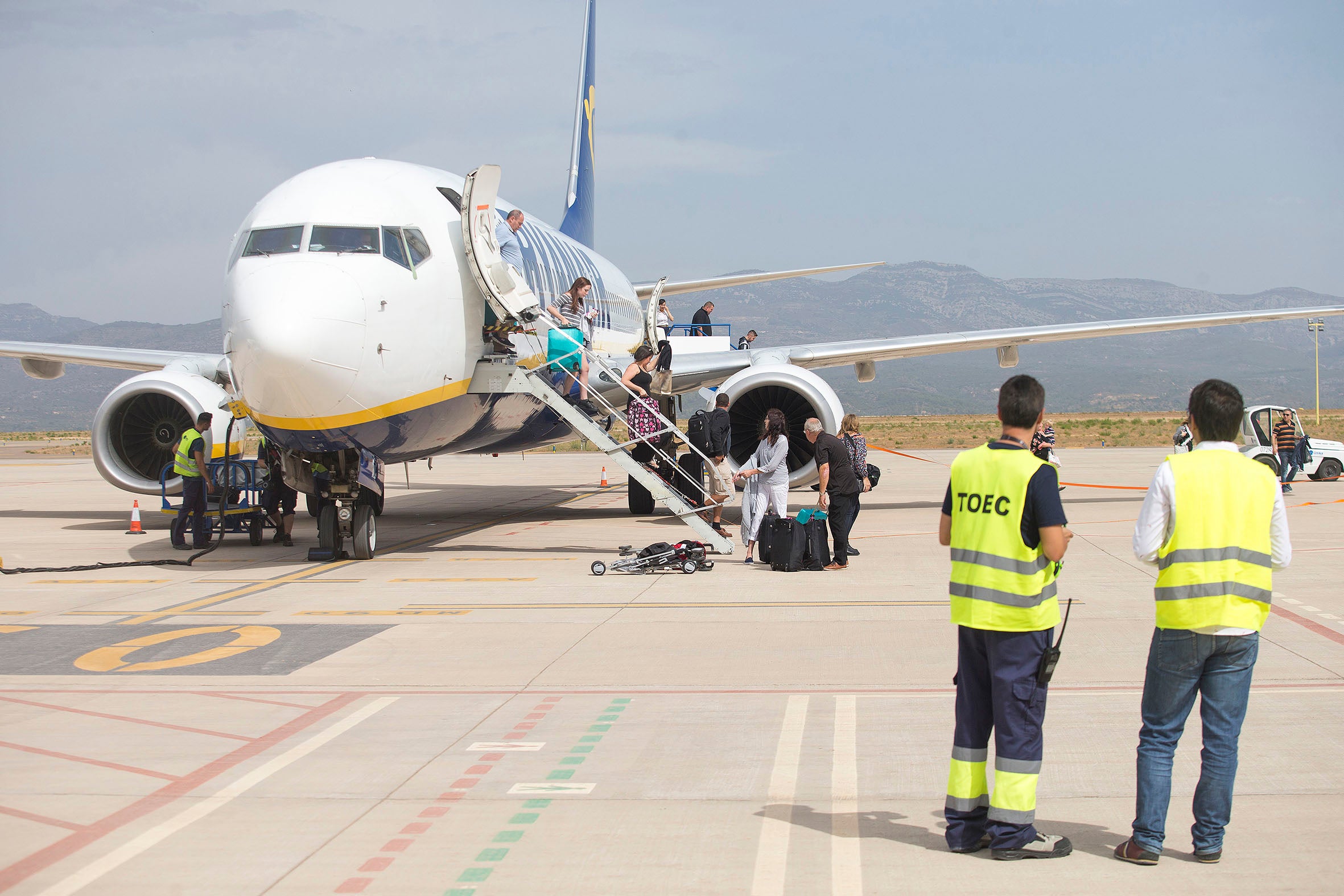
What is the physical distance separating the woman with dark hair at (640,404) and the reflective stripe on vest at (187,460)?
5.65m

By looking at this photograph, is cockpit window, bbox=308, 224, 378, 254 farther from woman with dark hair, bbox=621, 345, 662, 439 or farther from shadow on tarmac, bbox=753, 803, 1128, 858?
shadow on tarmac, bbox=753, 803, 1128, 858

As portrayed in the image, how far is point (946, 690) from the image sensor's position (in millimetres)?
7070

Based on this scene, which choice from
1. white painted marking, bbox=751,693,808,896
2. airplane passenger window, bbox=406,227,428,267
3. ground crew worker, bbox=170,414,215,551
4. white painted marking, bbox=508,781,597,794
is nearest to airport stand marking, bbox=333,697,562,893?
white painted marking, bbox=508,781,597,794

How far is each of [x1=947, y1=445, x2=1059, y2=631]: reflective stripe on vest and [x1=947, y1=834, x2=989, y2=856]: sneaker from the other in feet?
2.78

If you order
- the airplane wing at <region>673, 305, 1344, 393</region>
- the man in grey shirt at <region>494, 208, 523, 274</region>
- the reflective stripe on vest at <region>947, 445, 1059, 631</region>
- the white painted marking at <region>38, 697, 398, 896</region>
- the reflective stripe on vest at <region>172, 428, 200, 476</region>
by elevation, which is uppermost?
the man in grey shirt at <region>494, 208, 523, 274</region>

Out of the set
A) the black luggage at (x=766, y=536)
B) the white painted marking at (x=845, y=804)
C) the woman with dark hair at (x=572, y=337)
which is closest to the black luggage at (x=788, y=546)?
the black luggage at (x=766, y=536)

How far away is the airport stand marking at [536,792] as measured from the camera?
4305 mm

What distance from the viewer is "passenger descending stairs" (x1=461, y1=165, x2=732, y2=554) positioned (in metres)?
13.0

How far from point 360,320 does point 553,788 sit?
716cm

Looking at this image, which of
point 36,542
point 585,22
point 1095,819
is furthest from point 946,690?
point 585,22

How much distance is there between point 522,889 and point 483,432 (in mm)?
11016

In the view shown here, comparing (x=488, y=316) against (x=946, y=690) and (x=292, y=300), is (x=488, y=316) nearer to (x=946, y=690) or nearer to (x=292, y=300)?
(x=292, y=300)

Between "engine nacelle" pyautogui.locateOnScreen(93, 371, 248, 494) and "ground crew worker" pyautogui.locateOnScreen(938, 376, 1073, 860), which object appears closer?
"ground crew worker" pyautogui.locateOnScreen(938, 376, 1073, 860)

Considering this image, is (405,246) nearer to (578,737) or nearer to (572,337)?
(572,337)
